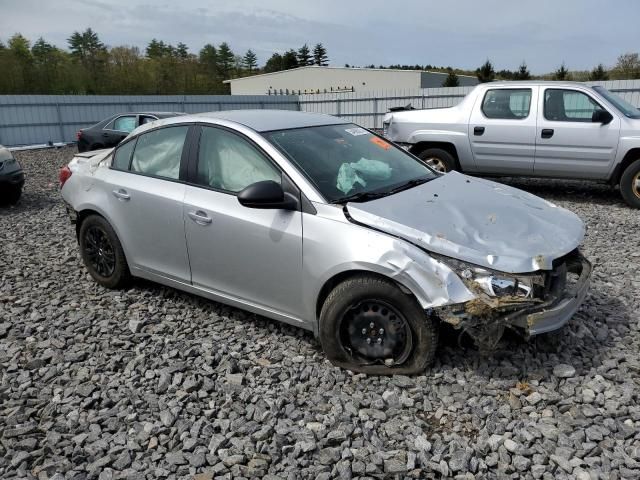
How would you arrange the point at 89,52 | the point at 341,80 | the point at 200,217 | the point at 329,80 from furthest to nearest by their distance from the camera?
1. the point at 89,52
2. the point at 329,80
3. the point at 341,80
4. the point at 200,217

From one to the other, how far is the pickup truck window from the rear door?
637 cm

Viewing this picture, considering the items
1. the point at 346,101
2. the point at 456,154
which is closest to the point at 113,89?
the point at 346,101

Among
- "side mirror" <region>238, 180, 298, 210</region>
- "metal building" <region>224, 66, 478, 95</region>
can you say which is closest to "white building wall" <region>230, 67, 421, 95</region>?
"metal building" <region>224, 66, 478, 95</region>

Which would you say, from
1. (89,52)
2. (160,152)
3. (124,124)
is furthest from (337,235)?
(89,52)

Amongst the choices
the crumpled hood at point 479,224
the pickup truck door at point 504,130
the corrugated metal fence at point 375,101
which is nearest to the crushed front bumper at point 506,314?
the crumpled hood at point 479,224

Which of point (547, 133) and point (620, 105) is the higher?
point (620, 105)

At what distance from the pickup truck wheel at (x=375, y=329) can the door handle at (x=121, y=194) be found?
2104 millimetres

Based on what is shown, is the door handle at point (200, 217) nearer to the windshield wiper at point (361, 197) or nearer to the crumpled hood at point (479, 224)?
the windshield wiper at point (361, 197)

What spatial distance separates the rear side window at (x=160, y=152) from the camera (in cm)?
423

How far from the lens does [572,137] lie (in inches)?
320

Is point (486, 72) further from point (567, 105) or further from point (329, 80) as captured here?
point (567, 105)

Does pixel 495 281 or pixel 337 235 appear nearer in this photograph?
pixel 495 281

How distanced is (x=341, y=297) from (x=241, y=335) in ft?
3.65

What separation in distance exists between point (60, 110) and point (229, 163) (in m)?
20.6
